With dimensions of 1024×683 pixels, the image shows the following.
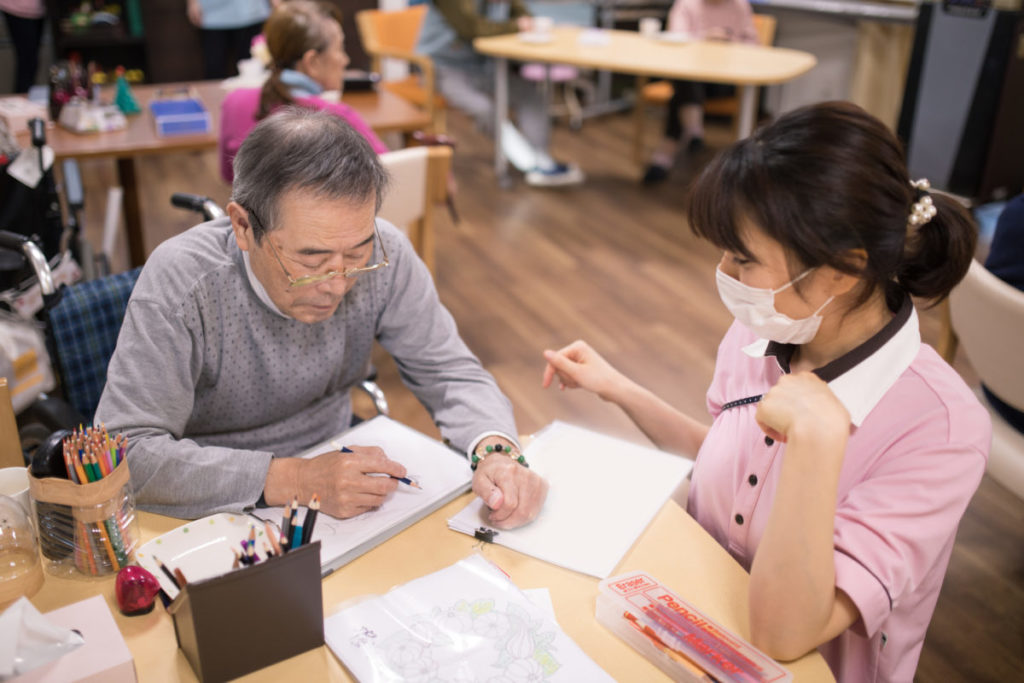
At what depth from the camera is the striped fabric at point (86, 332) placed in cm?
169

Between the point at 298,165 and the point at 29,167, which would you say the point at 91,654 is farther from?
the point at 29,167

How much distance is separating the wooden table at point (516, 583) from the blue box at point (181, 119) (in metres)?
2.35

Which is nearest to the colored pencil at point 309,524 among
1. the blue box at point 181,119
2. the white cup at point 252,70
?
the blue box at point 181,119

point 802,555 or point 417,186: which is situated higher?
point 802,555

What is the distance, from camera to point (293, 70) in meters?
3.00

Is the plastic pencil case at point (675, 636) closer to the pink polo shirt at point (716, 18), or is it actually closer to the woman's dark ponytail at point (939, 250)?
the woman's dark ponytail at point (939, 250)

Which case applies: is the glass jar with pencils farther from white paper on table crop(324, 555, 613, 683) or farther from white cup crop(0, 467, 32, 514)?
white paper on table crop(324, 555, 613, 683)

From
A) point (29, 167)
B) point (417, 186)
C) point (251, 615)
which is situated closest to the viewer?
point (251, 615)

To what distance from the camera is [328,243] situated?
1.36m

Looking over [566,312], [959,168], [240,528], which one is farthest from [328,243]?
[959,168]

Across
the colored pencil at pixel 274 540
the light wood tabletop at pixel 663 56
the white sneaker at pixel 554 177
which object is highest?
the colored pencil at pixel 274 540

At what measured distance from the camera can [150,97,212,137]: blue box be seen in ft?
10.7

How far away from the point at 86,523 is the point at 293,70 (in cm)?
222

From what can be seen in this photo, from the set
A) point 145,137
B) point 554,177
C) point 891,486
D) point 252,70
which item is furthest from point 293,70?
point 554,177
